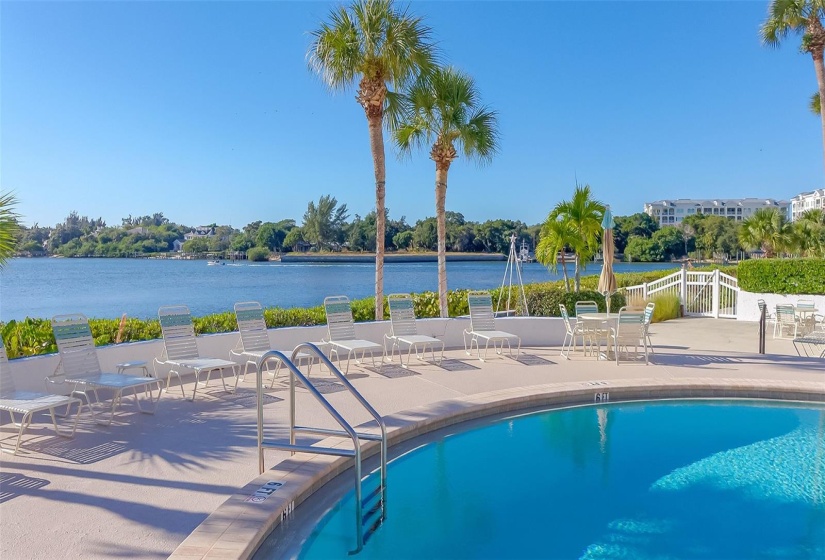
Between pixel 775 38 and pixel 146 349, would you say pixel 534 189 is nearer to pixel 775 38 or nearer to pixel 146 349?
pixel 775 38

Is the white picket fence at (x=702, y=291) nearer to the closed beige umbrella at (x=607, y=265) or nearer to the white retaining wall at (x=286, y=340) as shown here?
the closed beige umbrella at (x=607, y=265)

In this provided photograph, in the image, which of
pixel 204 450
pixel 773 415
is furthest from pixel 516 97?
pixel 204 450

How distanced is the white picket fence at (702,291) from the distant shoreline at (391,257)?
1126 inches

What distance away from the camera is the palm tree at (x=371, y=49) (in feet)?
36.5

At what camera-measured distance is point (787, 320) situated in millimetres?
13031

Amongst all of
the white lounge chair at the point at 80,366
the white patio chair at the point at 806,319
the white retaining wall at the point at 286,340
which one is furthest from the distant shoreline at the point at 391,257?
the white lounge chair at the point at 80,366

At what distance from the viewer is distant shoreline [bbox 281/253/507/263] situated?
2293 inches

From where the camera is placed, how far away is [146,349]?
8.06 metres

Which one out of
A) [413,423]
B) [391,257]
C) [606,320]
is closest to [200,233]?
[391,257]

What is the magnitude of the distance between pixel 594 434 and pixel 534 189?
20812 millimetres

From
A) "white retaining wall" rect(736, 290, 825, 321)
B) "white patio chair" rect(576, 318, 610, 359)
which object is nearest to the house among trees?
"white retaining wall" rect(736, 290, 825, 321)

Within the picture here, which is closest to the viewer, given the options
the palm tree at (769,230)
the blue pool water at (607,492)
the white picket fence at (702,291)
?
the blue pool water at (607,492)

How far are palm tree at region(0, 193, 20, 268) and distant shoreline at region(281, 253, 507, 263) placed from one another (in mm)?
39251

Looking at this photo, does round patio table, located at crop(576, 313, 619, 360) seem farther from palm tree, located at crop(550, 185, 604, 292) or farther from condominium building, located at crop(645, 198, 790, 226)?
condominium building, located at crop(645, 198, 790, 226)
